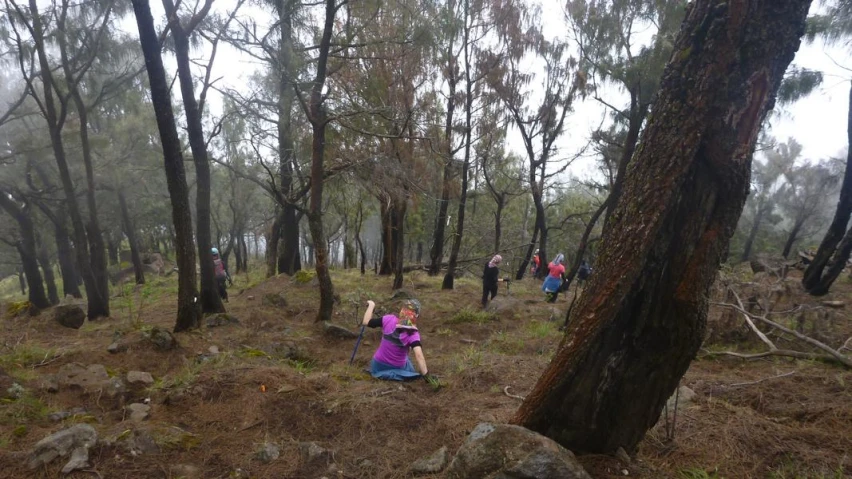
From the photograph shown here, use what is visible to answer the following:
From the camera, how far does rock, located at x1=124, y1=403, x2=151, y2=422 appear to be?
3.74 meters

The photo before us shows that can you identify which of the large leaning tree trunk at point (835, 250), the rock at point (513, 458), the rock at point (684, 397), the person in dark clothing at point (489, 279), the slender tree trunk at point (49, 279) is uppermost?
the large leaning tree trunk at point (835, 250)

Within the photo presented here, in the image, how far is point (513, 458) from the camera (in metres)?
2.33

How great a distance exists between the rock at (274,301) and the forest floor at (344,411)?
2632 mm

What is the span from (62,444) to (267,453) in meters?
1.35

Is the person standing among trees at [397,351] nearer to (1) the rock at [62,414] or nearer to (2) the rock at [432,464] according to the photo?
(2) the rock at [432,464]

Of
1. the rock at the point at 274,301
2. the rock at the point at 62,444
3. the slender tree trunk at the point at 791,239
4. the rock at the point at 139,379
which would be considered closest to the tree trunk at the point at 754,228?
the slender tree trunk at the point at 791,239

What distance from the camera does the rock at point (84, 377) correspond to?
4.29 metres

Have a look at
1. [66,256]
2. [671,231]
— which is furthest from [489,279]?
[66,256]

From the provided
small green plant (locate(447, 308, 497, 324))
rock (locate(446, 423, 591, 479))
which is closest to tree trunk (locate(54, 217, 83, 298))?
small green plant (locate(447, 308, 497, 324))

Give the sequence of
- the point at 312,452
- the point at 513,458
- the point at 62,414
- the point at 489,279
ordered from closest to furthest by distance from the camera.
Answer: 1. the point at 513,458
2. the point at 312,452
3. the point at 62,414
4. the point at 489,279

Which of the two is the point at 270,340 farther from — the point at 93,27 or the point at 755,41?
the point at 93,27

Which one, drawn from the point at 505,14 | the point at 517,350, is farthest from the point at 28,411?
the point at 505,14

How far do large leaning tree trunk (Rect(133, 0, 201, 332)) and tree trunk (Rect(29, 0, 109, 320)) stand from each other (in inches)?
166

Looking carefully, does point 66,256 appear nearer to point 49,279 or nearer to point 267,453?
point 49,279
